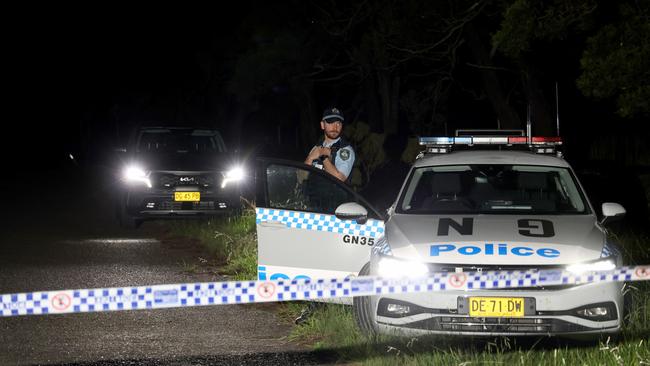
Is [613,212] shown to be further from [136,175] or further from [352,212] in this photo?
[136,175]

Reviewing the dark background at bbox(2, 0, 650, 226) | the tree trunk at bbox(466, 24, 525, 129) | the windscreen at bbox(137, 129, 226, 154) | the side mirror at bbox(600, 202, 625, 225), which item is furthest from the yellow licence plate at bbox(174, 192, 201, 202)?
the tree trunk at bbox(466, 24, 525, 129)

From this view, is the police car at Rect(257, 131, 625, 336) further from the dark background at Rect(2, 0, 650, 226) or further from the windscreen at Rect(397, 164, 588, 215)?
the dark background at Rect(2, 0, 650, 226)

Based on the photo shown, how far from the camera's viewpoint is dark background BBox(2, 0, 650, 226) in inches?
822

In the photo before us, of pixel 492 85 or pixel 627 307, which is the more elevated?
pixel 492 85

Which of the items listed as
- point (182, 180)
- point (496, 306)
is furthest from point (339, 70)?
point (496, 306)

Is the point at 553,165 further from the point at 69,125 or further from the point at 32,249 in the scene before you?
the point at 69,125

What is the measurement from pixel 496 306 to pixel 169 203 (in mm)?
10016

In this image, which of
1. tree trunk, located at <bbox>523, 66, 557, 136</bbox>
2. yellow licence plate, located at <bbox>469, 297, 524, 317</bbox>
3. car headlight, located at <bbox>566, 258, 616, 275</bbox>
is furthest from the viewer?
tree trunk, located at <bbox>523, 66, 557, 136</bbox>

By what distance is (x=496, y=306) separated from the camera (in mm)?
7387

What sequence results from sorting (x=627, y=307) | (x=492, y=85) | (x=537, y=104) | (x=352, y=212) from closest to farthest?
(x=627, y=307), (x=352, y=212), (x=537, y=104), (x=492, y=85)

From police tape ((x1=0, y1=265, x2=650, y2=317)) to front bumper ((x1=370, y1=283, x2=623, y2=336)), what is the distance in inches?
5.1

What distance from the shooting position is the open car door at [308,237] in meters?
8.59

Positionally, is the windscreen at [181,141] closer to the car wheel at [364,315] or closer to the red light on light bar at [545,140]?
the red light on light bar at [545,140]

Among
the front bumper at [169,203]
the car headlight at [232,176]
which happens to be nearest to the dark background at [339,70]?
the car headlight at [232,176]
